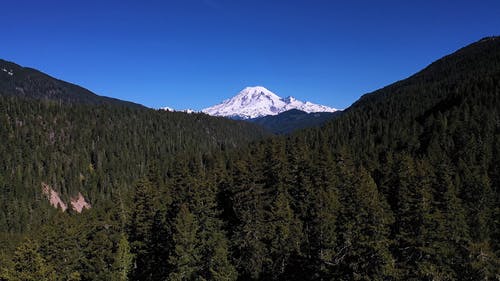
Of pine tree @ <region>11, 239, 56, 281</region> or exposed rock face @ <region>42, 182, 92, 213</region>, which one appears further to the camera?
exposed rock face @ <region>42, 182, 92, 213</region>

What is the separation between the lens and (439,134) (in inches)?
4540

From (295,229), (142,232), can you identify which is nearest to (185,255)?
(295,229)

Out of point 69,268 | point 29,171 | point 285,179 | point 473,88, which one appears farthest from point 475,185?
point 29,171

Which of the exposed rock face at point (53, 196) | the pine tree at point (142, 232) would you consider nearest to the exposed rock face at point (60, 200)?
the exposed rock face at point (53, 196)

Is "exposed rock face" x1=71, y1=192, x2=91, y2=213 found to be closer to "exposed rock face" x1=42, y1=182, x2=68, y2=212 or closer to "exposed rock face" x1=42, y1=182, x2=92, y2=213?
"exposed rock face" x1=42, y1=182, x2=92, y2=213

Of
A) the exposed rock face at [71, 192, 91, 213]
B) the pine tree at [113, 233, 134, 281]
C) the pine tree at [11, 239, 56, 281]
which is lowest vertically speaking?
the exposed rock face at [71, 192, 91, 213]

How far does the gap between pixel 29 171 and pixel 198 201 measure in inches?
5871

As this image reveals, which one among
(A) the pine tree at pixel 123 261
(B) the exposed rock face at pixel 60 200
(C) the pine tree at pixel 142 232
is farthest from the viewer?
(B) the exposed rock face at pixel 60 200

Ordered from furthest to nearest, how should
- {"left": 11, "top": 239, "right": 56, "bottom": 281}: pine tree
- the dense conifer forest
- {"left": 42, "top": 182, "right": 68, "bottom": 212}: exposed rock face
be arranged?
1. {"left": 42, "top": 182, "right": 68, "bottom": 212}: exposed rock face
2. {"left": 11, "top": 239, "right": 56, "bottom": 281}: pine tree
3. the dense conifer forest

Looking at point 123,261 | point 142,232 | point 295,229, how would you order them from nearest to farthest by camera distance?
1. point 295,229
2. point 123,261
3. point 142,232

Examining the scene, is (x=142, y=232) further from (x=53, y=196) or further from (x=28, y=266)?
(x=53, y=196)

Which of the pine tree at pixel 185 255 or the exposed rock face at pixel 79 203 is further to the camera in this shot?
the exposed rock face at pixel 79 203

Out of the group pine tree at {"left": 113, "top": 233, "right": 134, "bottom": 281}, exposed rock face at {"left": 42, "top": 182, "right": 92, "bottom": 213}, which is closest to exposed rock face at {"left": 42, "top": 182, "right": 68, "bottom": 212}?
exposed rock face at {"left": 42, "top": 182, "right": 92, "bottom": 213}

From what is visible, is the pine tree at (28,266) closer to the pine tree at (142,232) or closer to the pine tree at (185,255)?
the pine tree at (185,255)
